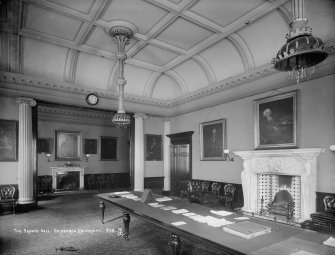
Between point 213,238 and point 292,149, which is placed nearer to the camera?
point 213,238

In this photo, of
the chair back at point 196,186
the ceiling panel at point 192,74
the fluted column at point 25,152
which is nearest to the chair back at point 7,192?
the fluted column at point 25,152

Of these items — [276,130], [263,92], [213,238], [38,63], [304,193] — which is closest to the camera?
[213,238]

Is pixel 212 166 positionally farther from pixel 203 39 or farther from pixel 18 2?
pixel 18 2

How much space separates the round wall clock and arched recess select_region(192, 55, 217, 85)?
158 inches

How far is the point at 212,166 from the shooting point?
8.98 meters

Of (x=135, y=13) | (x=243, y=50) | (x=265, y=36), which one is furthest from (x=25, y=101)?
(x=265, y=36)

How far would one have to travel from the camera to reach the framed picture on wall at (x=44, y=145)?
12.6 meters

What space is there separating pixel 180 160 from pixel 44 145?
24.3 ft

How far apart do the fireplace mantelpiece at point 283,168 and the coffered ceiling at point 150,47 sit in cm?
202

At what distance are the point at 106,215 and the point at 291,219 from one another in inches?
208

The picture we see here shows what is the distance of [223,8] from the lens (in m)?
5.75

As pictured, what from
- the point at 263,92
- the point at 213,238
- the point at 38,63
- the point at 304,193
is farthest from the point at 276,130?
the point at 38,63

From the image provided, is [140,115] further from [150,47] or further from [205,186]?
[205,186]

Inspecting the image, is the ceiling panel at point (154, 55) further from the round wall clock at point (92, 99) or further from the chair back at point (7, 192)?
the chair back at point (7, 192)
